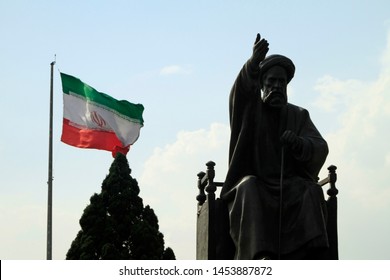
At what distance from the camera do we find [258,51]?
33.8ft

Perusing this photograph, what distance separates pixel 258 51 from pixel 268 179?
1577 millimetres

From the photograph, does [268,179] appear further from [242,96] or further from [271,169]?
→ [242,96]

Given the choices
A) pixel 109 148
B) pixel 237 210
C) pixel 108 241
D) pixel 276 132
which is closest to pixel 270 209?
pixel 237 210

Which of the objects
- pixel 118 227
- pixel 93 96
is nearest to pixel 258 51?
pixel 93 96

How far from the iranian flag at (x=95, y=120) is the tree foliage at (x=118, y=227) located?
9.65 metres

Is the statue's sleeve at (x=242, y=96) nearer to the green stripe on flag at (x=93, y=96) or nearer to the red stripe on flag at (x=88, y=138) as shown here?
the red stripe on flag at (x=88, y=138)

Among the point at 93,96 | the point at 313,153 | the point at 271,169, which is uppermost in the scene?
the point at 93,96

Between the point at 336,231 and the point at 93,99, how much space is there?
1205cm

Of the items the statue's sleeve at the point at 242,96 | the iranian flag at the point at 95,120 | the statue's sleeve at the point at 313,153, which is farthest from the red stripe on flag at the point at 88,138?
the statue's sleeve at the point at 313,153

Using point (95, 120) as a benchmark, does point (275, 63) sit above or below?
below

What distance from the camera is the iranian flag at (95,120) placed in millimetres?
20688

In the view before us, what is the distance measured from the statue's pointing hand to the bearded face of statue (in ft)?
1.45

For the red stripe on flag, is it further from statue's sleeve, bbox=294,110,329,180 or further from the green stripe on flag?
statue's sleeve, bbox=294,110,329,180

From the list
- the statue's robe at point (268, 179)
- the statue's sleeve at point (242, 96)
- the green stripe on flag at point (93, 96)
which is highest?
the green stripe on flag at point (93, 96)
